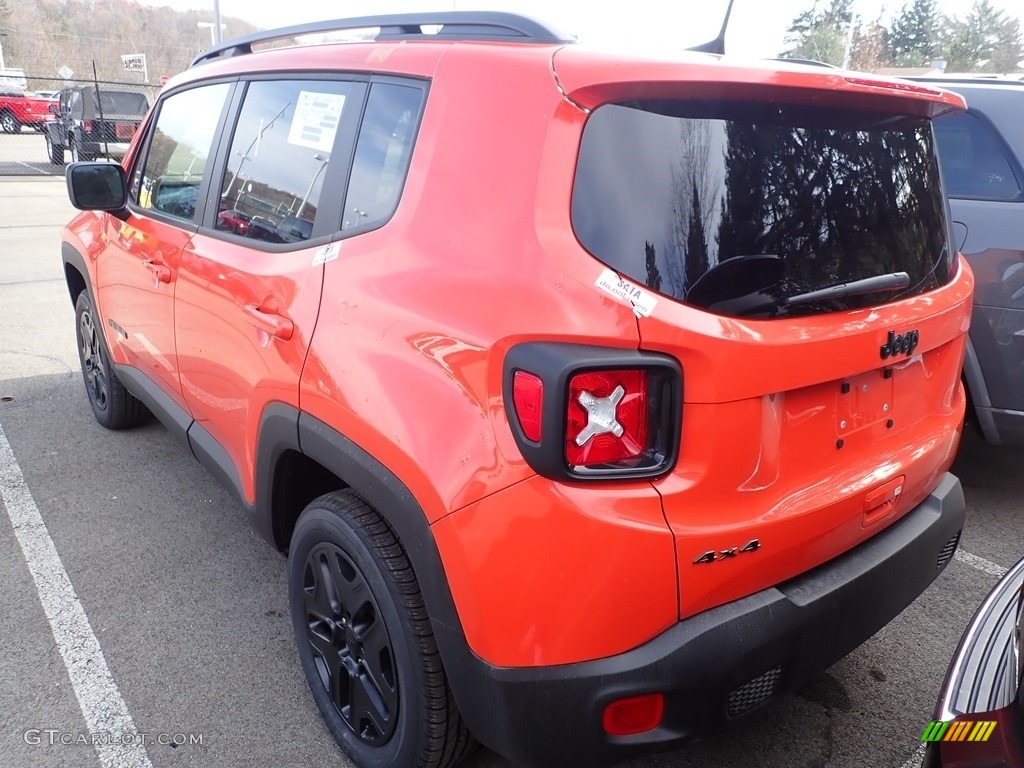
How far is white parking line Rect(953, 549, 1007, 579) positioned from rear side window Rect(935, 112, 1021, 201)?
155 centimetres

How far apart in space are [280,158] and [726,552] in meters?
1.75

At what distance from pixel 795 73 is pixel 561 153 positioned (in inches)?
21.1

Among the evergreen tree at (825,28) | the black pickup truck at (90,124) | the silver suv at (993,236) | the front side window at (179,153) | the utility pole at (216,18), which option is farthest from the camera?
the evergreen tree at (825,28)

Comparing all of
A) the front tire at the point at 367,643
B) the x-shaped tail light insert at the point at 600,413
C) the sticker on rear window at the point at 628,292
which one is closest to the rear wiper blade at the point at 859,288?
the sticker on rear window at the point at 628,292

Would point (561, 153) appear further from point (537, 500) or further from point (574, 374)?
point (537, 500)

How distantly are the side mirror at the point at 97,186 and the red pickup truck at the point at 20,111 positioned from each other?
26198 millimetres

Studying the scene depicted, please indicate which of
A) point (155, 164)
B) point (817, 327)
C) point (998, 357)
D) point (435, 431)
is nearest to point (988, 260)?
point (998, 357)

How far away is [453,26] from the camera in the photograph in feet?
6.88

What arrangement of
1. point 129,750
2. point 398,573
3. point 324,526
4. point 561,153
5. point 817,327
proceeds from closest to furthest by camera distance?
1. point 561,153
2. point 817,327
3. point 398,573
4. point 324,526
5. point 129,750

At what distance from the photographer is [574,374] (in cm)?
151

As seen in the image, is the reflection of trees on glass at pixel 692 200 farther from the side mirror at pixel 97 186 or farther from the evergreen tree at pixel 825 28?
the evergreen tree at pixel 825 28

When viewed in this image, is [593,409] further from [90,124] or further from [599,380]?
[90,124]
